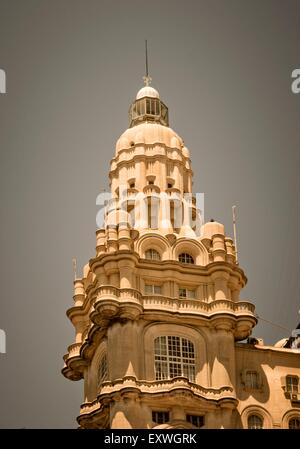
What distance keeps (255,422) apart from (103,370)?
16446 millimetres

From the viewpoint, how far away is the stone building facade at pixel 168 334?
11619 centimetres

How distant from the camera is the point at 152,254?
418 ft

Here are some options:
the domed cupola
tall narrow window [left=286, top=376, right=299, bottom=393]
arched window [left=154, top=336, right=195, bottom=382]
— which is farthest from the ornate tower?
the domed cupola

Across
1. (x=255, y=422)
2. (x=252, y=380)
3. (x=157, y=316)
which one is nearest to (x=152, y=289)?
(x=157, y=316)

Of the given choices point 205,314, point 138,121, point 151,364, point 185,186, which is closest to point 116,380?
point 151,364

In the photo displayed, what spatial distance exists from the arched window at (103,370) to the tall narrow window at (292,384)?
19.5 metres

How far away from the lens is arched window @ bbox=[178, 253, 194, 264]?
128125 millimetres

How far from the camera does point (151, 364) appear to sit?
4665 inches

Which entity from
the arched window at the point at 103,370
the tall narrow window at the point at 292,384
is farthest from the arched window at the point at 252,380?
the arched window at the point at 103,370

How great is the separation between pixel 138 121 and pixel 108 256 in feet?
91.8

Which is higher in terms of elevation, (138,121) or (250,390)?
(138,121)
